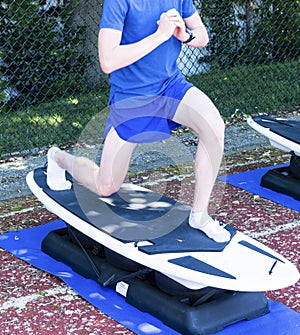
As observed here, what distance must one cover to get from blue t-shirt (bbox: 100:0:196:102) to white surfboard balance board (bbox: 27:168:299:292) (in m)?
0.64

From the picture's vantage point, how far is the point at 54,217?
5.24m

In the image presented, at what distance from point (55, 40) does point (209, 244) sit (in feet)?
Answer: 17.4

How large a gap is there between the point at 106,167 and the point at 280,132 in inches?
76.2

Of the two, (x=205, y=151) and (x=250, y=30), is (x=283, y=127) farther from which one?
(x=250, y=30)

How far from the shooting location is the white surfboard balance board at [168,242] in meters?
3.54

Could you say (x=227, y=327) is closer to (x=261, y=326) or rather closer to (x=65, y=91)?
(x=261, y=326)

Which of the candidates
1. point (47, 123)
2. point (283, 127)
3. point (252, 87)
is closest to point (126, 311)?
point (283, 127)

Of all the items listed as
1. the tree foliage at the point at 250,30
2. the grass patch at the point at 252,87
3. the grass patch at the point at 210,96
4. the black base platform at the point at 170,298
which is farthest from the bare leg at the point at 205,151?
the tree foliage at the point at 250,30

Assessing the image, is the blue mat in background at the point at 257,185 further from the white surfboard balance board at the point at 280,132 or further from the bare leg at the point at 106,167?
the bare leg at the point at 106,167

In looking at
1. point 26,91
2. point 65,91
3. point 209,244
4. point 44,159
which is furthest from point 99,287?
point 26,91

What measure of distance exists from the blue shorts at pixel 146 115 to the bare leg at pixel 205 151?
0.13 m

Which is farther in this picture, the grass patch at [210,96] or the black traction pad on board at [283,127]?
the grass patch at [210,96]

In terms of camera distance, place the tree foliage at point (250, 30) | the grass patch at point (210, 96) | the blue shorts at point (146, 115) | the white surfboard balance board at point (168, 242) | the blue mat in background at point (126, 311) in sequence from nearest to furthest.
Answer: the white surfboard balance board at point (168, 242), the blue mat in background at point (126, 311), the blue shorts at point (146, 115), the grass patch at point (210, 96), the tree foliage at point (250, 30)

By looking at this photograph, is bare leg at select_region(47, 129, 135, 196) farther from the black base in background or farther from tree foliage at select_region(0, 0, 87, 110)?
tree foliage at select_region(0, 0, 87, 110)
